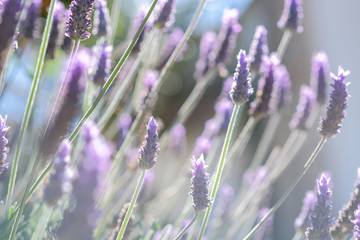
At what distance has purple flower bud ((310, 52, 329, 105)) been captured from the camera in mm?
1581

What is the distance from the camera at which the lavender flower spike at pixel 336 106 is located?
3.52 ft

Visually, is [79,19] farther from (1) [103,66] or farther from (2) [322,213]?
(2) [322,213]

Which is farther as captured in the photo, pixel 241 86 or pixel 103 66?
pixel 103 66

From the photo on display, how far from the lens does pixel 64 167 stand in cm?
75

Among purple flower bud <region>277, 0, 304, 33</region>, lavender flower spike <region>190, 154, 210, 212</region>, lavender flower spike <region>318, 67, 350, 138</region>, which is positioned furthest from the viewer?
purple flower bud <region>277, 0, 304, 33</region>

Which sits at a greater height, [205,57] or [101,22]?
[205,57]

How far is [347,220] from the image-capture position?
43.6 inches

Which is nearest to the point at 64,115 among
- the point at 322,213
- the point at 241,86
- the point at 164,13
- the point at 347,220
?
the point at 241,86

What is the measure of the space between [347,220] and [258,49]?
22.2 inches

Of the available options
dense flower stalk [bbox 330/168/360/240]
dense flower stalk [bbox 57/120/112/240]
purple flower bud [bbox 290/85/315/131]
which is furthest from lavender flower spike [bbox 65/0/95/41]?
purple flower bud [bbox 290/85/315/131]

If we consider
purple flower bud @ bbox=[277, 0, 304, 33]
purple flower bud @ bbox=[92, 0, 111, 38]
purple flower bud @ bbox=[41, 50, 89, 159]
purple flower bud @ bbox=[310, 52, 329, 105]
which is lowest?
purple flower bud @ bbox=[41, 50, 89, 159]

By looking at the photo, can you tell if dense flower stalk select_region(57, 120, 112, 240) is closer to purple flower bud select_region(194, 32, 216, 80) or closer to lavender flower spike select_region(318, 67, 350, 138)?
lavender flower spike select_region(318, 67, 350, 138)

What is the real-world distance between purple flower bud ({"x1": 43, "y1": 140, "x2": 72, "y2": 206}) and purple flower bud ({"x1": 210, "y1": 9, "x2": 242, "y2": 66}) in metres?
0.95

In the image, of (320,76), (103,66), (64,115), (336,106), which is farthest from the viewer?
(320,76)
